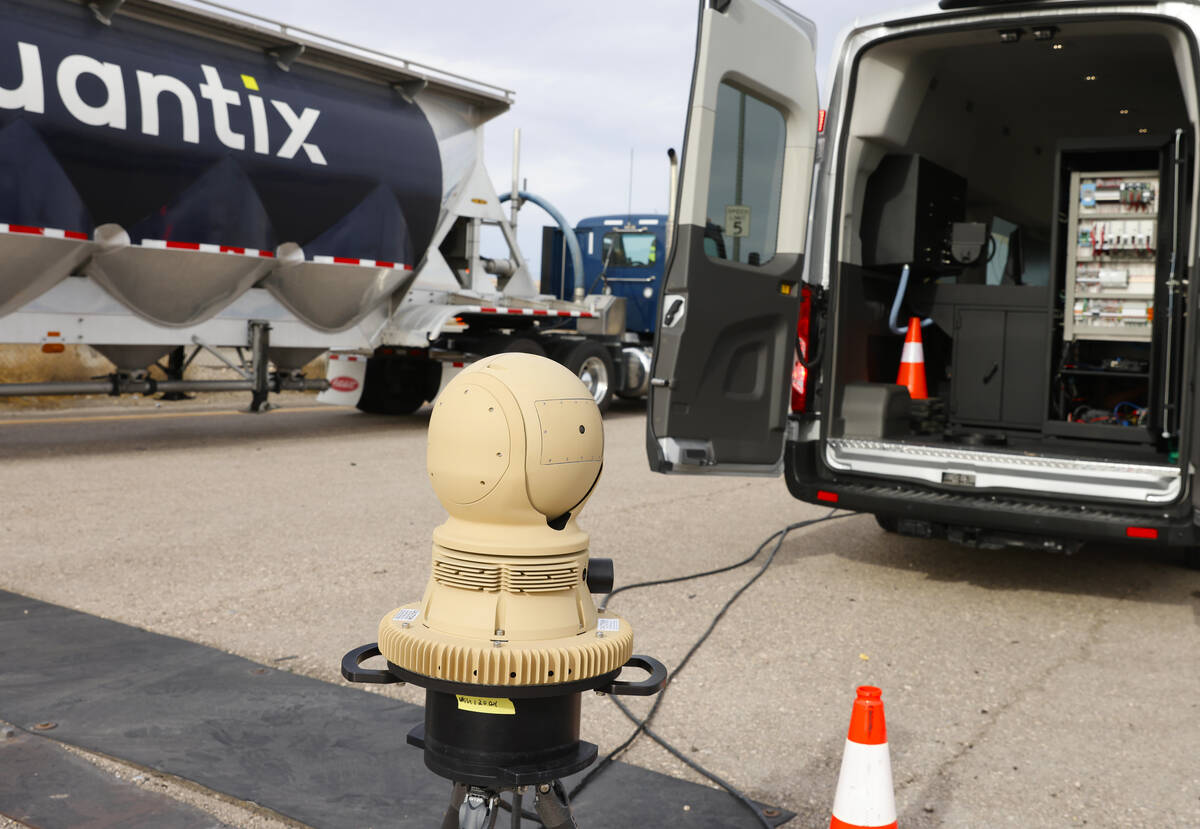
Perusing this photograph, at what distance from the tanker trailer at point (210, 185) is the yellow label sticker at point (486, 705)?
7.69m

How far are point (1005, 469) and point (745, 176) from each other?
174 cm

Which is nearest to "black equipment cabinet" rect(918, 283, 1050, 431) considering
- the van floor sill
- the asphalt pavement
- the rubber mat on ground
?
the asphalt pavement

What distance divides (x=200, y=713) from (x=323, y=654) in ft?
2.38

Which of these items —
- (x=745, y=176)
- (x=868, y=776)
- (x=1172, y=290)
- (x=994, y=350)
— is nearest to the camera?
(x=868, y=776)

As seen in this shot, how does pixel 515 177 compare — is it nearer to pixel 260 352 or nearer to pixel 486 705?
pixel 260 352

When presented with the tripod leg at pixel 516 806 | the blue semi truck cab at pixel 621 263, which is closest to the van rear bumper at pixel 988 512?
the tripod leg at pixel 516 806

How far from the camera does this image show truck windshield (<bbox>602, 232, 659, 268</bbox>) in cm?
1551

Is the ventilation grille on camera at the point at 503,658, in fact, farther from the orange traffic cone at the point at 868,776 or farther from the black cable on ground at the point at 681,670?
the black cable on ground at the point at 681,670

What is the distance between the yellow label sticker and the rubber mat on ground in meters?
0.96

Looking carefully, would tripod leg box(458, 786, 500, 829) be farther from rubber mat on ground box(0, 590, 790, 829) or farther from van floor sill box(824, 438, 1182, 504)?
van floor sill box(824, 438, 1182, 504)

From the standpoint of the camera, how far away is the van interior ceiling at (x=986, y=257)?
577cm

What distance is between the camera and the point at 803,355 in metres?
5.43

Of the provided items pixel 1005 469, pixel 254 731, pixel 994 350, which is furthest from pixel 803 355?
pixel 254 731

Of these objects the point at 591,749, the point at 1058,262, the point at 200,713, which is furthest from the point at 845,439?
the point at 591,749
